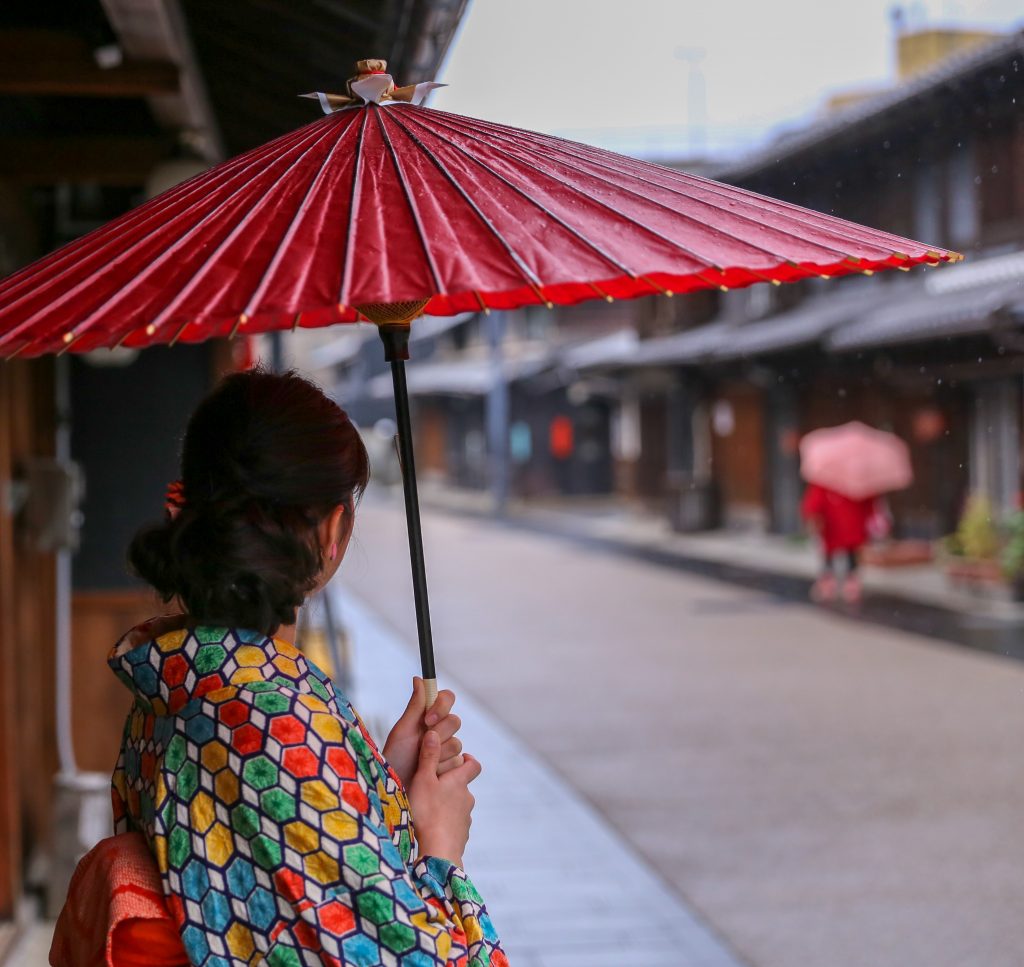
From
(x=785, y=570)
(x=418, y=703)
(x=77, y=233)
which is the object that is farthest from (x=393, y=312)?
(x=785, y=570)

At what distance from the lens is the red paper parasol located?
1.51 metres

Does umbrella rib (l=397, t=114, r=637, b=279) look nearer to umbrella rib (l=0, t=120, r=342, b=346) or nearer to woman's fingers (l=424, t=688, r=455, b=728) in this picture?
umbrella rib (l=0, t=120, r=342, b=346)

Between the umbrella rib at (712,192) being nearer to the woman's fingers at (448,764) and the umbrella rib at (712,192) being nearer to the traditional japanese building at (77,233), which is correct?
the woman's fingers at (448,764)

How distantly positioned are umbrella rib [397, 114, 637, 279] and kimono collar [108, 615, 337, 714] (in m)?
0.58

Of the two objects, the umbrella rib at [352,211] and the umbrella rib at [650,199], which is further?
the umbrella rib at [650,199]

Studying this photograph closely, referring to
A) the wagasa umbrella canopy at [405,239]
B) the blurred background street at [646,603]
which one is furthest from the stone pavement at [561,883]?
the wagasa umbrella canopy at [405,239]

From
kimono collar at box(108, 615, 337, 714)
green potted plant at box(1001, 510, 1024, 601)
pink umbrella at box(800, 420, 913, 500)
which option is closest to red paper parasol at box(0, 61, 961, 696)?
kimono collar at box(108, 615, 337, 714)

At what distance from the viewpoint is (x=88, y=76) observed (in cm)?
347

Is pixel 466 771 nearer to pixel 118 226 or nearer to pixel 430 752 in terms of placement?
pixel 430 752

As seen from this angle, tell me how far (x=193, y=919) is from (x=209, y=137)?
3518 mm

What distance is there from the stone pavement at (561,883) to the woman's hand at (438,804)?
286 cm

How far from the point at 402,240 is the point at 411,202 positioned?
0.11 m

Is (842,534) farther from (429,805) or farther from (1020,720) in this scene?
(429,805)

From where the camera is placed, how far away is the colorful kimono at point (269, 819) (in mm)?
1463
